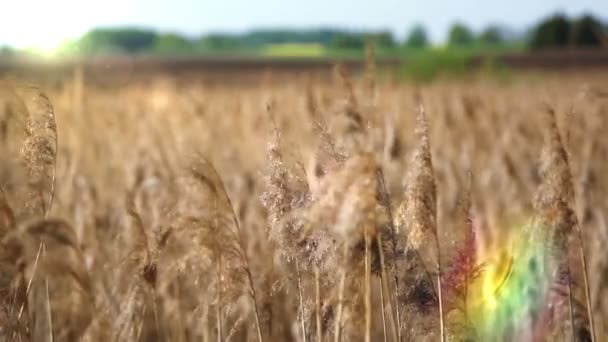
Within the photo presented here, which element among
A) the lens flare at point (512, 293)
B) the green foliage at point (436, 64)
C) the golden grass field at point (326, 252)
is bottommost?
the green foliage at point (436, 64)

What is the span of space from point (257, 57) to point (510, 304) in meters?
36.9

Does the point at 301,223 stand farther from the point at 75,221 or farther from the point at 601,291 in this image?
the point at 75,221

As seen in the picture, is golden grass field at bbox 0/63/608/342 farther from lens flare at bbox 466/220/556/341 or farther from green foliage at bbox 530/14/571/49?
green foliage at bbox 530/14/571/49

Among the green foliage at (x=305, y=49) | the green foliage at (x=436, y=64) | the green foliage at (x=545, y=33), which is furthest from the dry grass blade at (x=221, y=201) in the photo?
the green foliage at (x=545, y=33)

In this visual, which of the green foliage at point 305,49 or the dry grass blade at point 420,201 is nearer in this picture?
the dry grass blade at point 420,201

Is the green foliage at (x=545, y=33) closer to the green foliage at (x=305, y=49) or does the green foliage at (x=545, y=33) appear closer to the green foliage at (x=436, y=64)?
the green foliage at (x=436, y=64)

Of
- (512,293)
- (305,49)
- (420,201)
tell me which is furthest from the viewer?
(305,49)

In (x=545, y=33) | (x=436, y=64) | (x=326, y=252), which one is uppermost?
(x=326, y=252)

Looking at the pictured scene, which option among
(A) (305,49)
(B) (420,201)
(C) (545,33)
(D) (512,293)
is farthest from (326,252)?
(C) (545,33)

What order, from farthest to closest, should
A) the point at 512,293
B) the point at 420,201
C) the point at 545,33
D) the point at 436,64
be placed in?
the point at 545,33 < the point at 436,64 < the point at 512,293 < the point at 420,201

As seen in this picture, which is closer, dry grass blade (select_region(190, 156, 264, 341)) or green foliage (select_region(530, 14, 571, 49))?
dry grass blade (select_region(190, 156, 264, 341))

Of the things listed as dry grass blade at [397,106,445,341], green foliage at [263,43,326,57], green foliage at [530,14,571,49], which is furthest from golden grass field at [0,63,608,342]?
green foliage at [530,14,571,49]

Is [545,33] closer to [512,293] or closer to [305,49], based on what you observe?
[305,49]

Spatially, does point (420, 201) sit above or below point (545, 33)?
above
